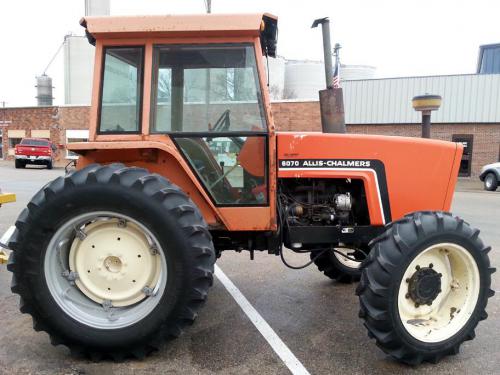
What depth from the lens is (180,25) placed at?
3.12 metres

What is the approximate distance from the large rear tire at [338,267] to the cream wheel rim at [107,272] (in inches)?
83.2

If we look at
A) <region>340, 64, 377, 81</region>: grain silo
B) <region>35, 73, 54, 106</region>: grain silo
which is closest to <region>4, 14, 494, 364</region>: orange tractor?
<region>340, 64, 377, 81</region>: grain silo

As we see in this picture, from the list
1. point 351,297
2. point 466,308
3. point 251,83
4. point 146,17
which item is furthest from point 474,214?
point 146,17

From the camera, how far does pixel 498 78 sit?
1991 centimetres

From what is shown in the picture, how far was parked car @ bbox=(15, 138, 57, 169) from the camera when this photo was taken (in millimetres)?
23703

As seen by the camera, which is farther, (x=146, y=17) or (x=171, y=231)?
(x=146, y=17)

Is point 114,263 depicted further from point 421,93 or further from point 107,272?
point 421,93

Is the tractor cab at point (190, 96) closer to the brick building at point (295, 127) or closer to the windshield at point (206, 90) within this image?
the windshield at point (206, 90)

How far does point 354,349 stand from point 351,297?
1128mm

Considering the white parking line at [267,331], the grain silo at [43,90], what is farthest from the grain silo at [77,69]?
the white parking line at [267,331]

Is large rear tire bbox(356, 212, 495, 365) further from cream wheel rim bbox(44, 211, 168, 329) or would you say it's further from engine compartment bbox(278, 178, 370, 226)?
cream wheel rim bbox(44, 211, 168, 329)

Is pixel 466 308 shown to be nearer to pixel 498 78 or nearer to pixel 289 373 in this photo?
pixel 289 373

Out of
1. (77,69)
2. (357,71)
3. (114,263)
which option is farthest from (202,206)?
(357,71)

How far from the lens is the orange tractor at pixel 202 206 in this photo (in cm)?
295
